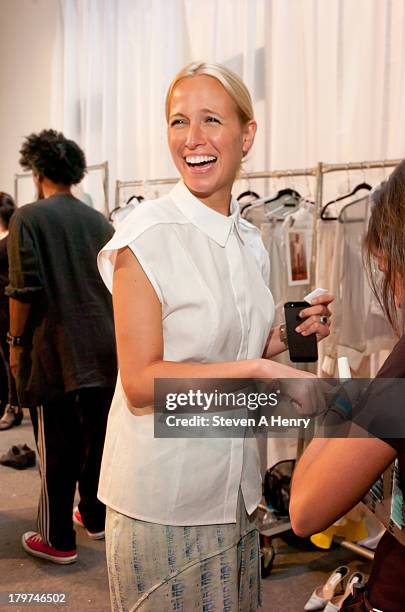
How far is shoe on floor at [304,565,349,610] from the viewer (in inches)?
76.2

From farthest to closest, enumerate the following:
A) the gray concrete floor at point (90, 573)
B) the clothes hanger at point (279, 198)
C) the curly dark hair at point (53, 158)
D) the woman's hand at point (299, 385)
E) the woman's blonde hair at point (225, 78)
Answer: the clothes hanger at point (279, 198) < the curly dark hair at point (53, 158) < the gray concrete floor at point (90, 573) < the woman's blonde hair at point (225, 78) < the woman's hand at point (299, 385)

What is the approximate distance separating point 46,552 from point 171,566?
58.7 inches

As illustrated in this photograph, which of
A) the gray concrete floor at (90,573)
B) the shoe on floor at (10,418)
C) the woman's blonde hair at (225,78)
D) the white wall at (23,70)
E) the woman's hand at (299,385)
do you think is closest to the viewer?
the woman's hand at (299,385)

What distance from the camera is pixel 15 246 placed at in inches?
80.3

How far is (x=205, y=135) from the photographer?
95 cm

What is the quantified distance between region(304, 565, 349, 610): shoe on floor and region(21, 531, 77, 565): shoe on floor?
0.84m

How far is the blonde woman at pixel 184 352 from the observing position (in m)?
0.87

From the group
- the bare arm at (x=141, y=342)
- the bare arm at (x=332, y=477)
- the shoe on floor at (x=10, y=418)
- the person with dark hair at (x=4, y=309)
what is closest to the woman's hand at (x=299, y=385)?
the bare arm at (x=141, y=342)

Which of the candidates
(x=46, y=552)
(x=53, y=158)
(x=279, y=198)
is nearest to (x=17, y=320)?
(x=53, y=158)

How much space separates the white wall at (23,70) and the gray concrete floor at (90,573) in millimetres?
2749

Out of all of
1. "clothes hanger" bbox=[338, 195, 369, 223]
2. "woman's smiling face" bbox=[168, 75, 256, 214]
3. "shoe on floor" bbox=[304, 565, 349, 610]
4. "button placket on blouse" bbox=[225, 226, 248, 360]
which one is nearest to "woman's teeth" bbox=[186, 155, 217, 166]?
"woman's smiling face" bbox=[168, 75, 256, 214]

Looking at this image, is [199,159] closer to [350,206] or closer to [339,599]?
[350,206]

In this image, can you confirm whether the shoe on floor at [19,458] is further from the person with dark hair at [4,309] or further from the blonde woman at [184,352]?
the blonde woman at [184,352]

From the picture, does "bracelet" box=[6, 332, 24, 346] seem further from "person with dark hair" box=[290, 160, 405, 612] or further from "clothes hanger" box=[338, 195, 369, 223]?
"person with dark hair" box=[290, 160, 405, 612]
